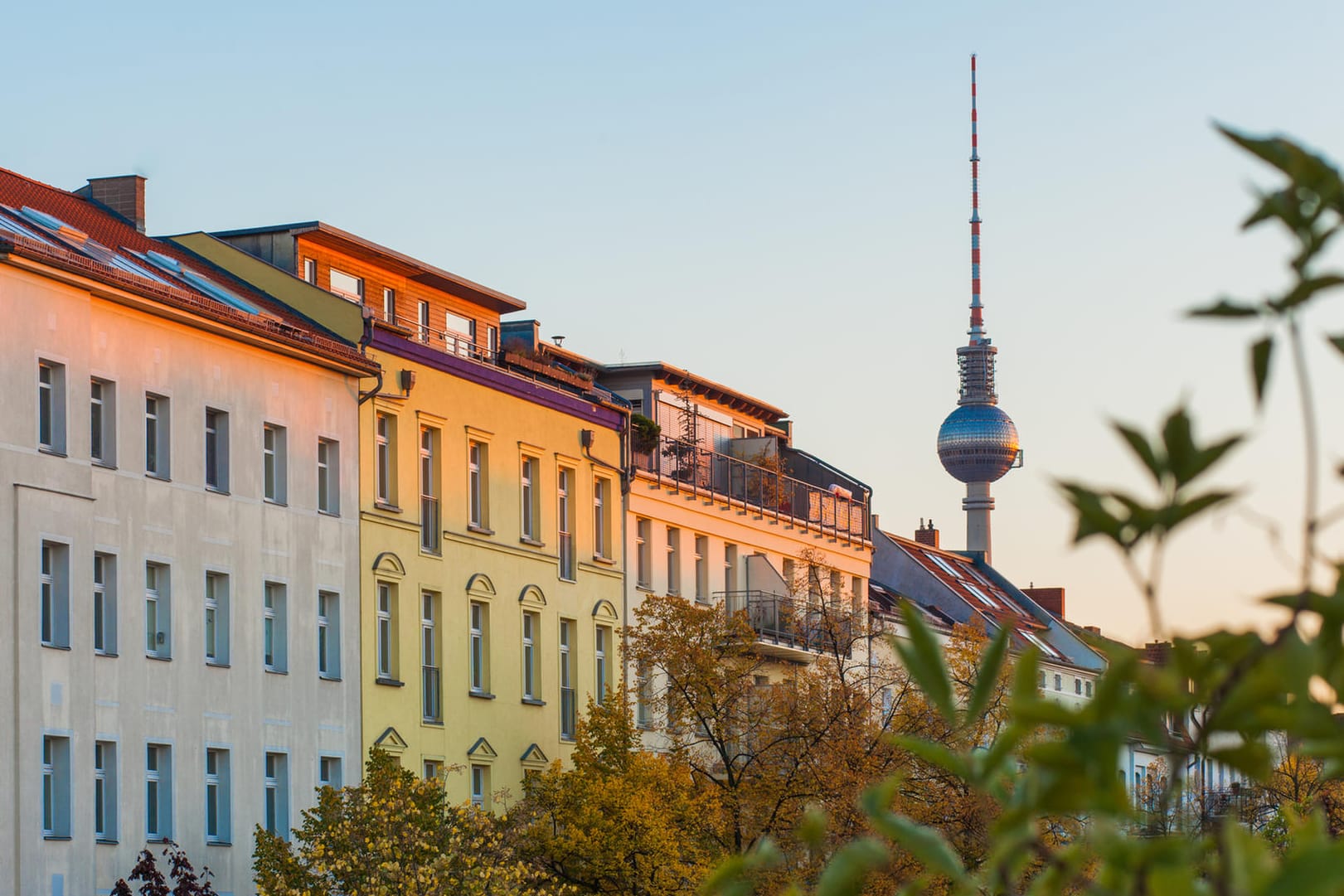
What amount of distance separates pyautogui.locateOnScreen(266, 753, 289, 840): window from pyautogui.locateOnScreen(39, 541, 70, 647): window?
5973mm

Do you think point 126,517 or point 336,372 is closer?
point 126,517

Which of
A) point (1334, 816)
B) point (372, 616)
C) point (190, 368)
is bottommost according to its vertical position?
point (1334, 816)

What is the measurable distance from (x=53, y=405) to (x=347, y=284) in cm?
1237

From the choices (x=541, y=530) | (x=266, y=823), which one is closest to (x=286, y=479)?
(x=266, y=823)

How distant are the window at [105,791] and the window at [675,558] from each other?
2358cm

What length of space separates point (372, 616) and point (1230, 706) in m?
43.1

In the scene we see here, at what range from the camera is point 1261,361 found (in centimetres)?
313

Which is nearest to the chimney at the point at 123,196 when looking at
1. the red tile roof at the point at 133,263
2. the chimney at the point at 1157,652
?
the red tile roof at the point at 133,263

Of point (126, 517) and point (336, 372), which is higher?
point (336, 372)

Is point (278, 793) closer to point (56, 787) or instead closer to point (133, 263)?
point (56, 787)

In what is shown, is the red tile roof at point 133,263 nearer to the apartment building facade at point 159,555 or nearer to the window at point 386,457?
the apartment building facade at point 159,555

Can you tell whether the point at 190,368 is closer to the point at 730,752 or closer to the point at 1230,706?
the point at 730,752

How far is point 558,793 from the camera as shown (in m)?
44.3

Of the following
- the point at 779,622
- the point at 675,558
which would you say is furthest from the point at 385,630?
the point at 779,622
